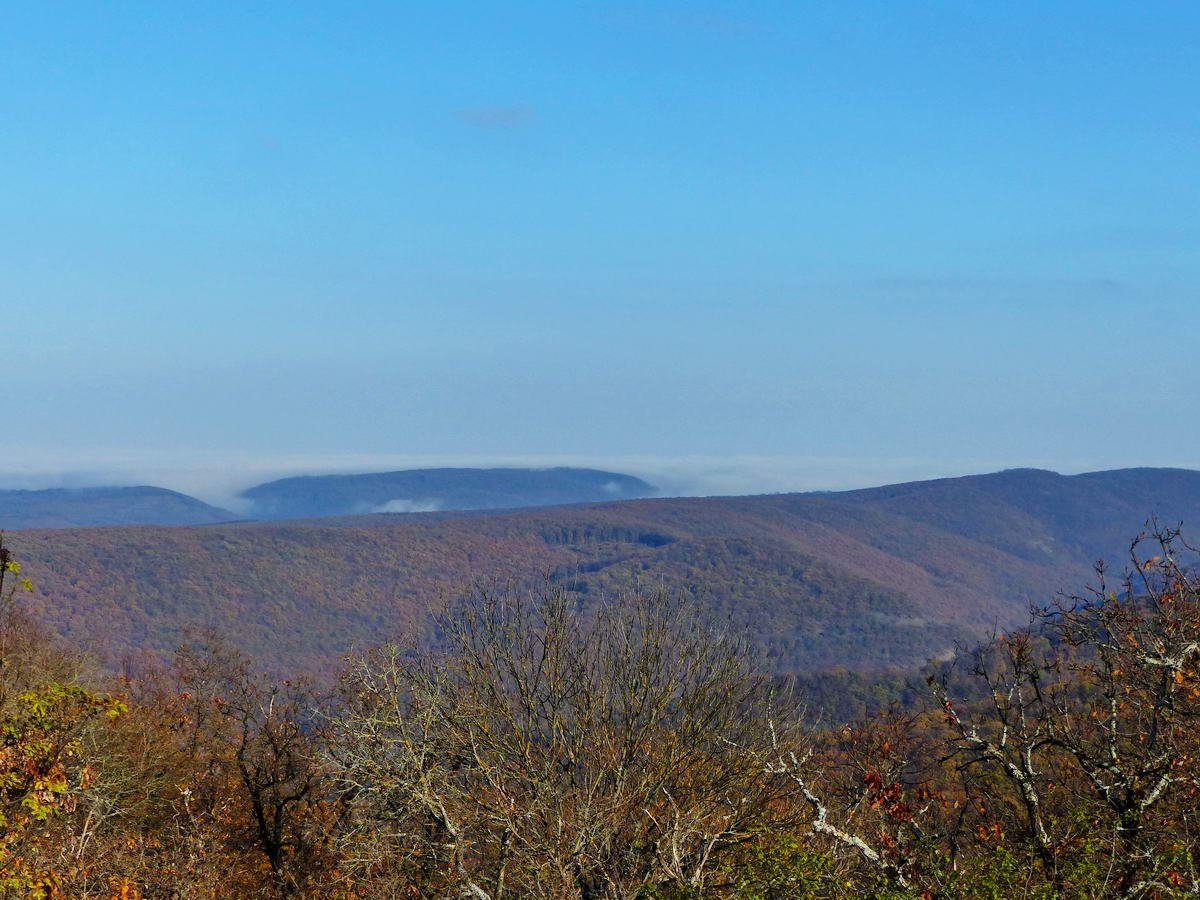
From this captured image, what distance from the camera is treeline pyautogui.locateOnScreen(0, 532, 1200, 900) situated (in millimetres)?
14945

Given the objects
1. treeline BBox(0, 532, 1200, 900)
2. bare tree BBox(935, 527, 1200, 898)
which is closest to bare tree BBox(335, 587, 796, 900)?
treeline BBox(0, 532, 1200, 900)

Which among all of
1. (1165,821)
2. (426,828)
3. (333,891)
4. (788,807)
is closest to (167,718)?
(333,891)

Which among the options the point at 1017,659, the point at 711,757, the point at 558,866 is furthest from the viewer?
the point at 711,757

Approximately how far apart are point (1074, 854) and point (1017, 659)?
2.56m

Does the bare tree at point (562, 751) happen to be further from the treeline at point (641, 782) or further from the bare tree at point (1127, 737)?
the bare tree at point (1127, 737)

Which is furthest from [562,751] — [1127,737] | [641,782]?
[1127,737]

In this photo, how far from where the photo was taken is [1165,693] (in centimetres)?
1498

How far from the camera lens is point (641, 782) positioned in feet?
81.4

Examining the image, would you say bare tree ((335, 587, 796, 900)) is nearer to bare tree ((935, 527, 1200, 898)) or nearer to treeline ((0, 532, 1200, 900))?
treeline ((0, 532, 1200, 900))

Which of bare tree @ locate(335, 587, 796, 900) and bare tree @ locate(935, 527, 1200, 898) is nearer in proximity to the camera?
bare tree @ locate(935, 527, 1200, 898)

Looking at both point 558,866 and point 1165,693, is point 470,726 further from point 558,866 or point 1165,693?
point 1165,693

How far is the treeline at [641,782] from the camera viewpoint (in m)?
14.9

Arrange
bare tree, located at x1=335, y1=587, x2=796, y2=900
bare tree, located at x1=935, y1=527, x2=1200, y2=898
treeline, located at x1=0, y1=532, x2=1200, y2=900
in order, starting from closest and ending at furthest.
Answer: bare tree, located at x1=935, y1=527, x2=1200, y2=898
treeline, located at x1=0, y1=532, x2=1200, y2=900
bare tree, located at x1=335, y1=587, x2=796, y2=900

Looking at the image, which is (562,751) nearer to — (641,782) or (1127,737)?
(641,782)
